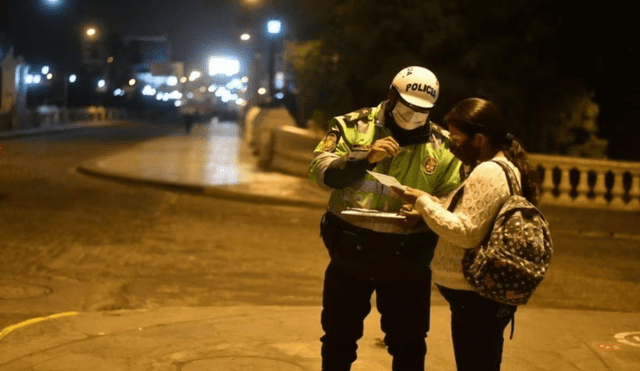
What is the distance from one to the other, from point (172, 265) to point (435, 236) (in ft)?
19.3

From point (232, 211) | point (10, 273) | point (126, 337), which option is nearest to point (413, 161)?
point (126, 337)

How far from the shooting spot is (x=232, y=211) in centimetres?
1580

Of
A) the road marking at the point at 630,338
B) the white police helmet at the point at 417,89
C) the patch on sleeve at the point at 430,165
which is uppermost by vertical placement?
the white police helmet at the point at 417,89

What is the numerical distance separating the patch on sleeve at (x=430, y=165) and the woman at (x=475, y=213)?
46 centimetres

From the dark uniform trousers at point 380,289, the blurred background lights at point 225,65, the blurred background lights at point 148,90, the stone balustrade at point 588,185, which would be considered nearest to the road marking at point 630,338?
the dark uniform trousers at point 380,289

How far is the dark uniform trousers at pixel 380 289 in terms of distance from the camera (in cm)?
477

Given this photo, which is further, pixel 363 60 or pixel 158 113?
pixel 158 113

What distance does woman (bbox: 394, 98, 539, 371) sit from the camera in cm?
414

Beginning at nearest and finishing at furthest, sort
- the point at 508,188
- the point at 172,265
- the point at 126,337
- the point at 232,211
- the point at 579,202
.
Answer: the point at 508,188 → the point at 126,337 → the point at 172,265 → the point at 232,211 → the point at 579,202

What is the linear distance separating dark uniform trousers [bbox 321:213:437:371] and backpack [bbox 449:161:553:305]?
2.45ft

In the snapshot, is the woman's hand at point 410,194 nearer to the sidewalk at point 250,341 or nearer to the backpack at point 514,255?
the backpack at point 514,255

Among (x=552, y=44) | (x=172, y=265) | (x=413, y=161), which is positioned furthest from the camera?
(x=552, y=44)

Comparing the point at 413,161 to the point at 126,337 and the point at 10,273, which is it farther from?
the point at 10,273

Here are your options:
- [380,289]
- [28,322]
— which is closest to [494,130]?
[380,289]
